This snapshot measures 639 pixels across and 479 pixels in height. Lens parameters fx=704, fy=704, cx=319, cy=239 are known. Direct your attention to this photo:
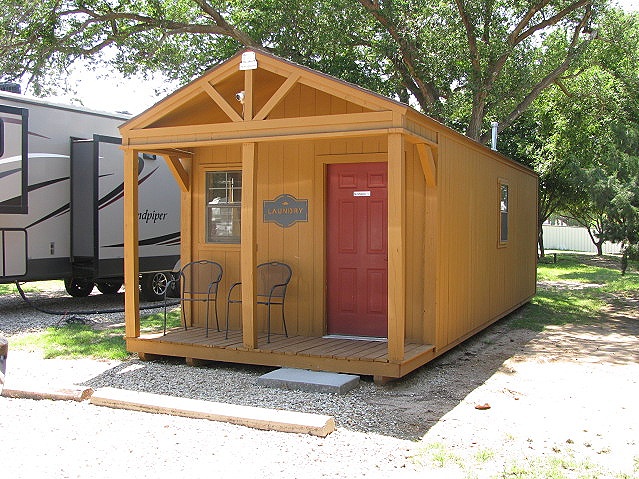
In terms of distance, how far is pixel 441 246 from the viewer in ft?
23.3

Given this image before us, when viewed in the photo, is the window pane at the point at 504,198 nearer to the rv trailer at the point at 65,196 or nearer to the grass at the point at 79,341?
the grass at the point at 79,341

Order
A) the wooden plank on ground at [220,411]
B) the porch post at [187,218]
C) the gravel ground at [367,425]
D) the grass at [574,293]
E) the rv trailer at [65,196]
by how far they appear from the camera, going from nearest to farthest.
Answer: the gravel ground at [367,425] < the wooden plank on ground at [220,411] < the porch post at [187,218] < the rv trailer at [65,196] < the grass at [574,293]

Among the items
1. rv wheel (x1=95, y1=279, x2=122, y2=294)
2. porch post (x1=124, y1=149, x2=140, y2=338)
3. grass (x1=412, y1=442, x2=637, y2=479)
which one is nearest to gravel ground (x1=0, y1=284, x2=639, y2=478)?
grass (x1=412, y1=442, x2=637, y2=479)

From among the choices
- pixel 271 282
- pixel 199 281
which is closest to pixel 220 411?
pixel 271 282

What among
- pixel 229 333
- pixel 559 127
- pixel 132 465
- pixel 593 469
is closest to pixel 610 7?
pixel 559 127

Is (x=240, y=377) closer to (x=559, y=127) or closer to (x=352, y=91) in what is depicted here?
(x=352, y=91)

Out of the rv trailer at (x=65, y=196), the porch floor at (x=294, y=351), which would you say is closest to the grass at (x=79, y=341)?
the porch floor at (x=294, y=351)

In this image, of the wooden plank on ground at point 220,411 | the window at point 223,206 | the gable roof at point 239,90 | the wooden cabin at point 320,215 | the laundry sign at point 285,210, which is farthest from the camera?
the window at point 223,206

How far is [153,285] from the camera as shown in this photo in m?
12.2

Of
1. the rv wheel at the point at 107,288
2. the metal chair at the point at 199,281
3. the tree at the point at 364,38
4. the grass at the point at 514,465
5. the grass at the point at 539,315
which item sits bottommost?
the grass at the point at 514,465

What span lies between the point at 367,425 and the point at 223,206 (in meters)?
3.71

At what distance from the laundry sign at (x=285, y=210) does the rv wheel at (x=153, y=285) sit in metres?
4.87

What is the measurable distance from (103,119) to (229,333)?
17.3ft

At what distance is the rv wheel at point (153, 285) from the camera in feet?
39.8
